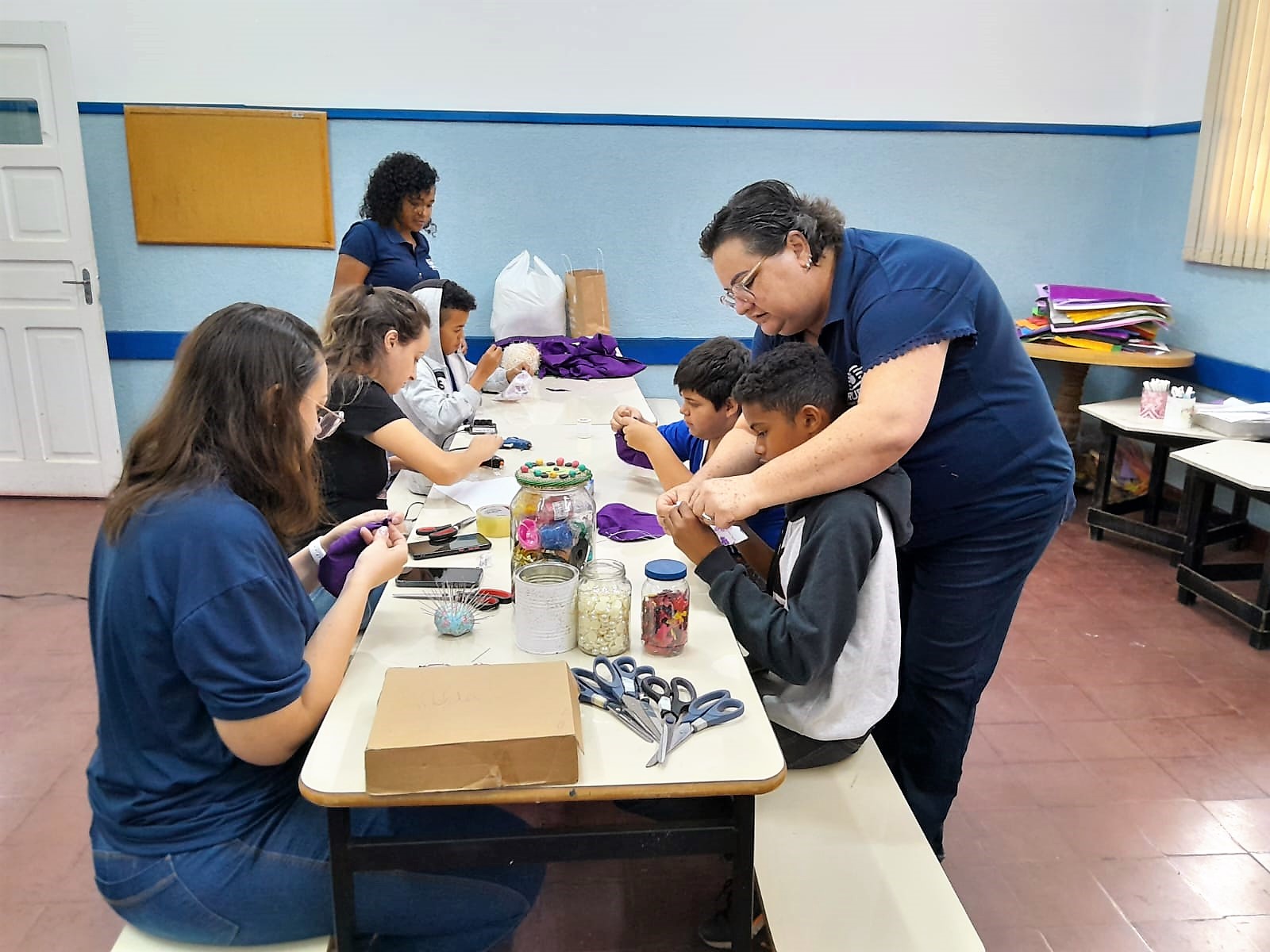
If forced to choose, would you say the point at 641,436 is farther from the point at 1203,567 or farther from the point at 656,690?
the point at 1203,567

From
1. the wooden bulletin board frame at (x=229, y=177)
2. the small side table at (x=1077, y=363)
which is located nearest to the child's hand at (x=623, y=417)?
the small side table at (x=1077, y=363)

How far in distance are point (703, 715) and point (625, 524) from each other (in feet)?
2.82

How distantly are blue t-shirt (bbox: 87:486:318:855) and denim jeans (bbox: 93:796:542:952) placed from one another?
1.3 inches

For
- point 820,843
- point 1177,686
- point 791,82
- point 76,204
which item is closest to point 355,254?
point 76,204

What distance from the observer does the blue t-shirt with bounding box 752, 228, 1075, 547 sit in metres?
1.70

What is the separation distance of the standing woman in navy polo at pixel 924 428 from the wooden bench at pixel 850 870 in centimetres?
30

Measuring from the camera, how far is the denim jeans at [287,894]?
134cm

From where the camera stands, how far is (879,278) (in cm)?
173

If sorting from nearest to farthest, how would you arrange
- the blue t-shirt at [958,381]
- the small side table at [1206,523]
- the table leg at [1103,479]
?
1. the blue t-shirt at [958,381]
2. the small side table at [1206,523]
3. the table leg at [1103,479]

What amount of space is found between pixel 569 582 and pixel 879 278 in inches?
30.8

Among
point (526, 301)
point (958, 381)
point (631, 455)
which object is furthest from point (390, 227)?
point (958, 381)

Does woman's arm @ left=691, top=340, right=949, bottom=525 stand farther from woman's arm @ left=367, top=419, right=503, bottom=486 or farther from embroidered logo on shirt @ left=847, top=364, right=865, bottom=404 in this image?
woman's arm @ left=367, top=419, right=503, bottom=486

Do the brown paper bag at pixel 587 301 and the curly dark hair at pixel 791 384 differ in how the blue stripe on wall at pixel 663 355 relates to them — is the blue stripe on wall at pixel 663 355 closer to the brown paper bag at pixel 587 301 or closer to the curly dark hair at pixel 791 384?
the brown paper bag at pixel 587 301

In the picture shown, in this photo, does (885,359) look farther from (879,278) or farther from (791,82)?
(791,82)
